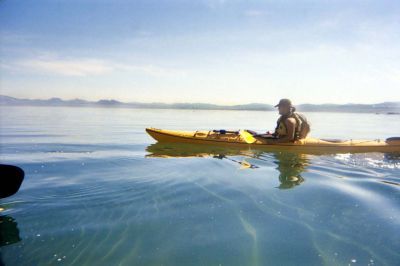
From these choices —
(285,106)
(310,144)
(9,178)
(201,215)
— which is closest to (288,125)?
(285,106)

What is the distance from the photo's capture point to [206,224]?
183 inches

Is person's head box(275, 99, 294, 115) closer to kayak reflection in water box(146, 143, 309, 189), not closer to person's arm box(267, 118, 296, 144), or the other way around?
person's arm box(267, 118, 296, 144)

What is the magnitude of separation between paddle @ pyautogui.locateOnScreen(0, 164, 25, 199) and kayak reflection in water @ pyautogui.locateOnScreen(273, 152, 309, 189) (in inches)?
207

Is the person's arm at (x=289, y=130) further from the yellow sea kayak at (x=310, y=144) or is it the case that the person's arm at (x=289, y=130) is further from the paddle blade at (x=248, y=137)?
the paddle blade at (x=248, y=137)

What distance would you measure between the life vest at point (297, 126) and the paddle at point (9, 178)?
960cm

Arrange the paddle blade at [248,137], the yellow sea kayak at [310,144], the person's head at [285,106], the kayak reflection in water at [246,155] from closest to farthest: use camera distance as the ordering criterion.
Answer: the kayak reflection in water at [246,155] < the person's head at [285,106] < the yellow sea kayak at [310,144] < the paddle blade at [248,137]

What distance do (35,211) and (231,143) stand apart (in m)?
8.73

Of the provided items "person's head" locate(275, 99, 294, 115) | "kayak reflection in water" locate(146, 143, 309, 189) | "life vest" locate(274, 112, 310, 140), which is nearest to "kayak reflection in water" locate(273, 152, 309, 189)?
"kayak reflection in water" locate(146, 143, 309, 189)

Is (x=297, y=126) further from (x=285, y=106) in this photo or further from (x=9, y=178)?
(x=9, y=178)

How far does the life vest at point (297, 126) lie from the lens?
39.0ft

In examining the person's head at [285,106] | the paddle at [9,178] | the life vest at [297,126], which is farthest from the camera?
the life vest at [297,126]

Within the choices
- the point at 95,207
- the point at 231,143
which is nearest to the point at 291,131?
the point at 231,143

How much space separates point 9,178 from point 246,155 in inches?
326

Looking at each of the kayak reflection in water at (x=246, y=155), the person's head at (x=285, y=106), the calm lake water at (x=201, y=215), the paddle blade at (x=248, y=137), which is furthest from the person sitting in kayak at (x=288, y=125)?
the calm lake water at (x=201, y=215)
